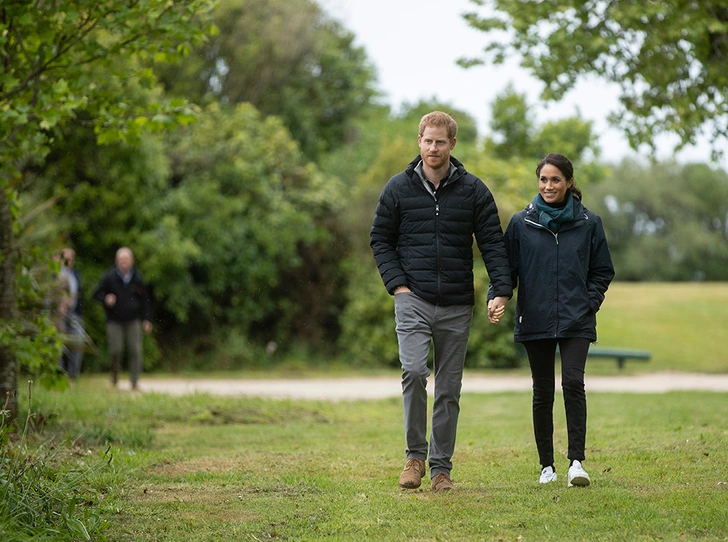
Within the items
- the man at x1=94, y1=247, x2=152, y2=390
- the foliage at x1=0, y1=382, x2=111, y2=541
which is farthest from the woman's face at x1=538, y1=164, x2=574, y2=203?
the man at x1=94, y1=247, x2=152, y2=390

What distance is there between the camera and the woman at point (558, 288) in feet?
20.2

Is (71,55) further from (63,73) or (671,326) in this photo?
(671,326)

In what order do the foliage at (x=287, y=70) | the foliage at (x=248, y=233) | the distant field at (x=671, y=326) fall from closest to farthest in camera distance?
the foliage at (x=248, y=233) < the distant field at (x=671, y=326) < the foliage at (x=287, y=70)

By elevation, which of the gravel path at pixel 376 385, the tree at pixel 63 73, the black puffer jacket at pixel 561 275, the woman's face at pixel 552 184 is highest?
the tree at pixel 63 73

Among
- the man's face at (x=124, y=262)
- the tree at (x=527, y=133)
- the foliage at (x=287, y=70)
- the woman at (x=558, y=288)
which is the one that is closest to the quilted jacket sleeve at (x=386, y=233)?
the woman at (x=558, y=288)

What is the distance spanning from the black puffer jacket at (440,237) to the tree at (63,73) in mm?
3057

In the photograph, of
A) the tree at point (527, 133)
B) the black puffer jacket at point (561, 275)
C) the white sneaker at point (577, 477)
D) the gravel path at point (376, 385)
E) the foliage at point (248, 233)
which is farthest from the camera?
the tree at point (527, 133)

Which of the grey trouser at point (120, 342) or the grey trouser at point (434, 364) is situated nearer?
the grey trouser at point (434, 364)

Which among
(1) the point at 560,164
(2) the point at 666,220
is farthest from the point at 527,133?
(1) the point at 560,164

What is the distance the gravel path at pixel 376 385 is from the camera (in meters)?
15.6

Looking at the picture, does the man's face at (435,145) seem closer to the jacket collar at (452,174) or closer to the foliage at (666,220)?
the jacket collar at (452,174)

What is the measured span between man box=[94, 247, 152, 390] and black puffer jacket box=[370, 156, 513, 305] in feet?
30.0

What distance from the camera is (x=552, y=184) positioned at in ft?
20.6

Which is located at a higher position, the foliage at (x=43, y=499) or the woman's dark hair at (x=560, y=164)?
the woman's dark hair at (x=560, y=164)
